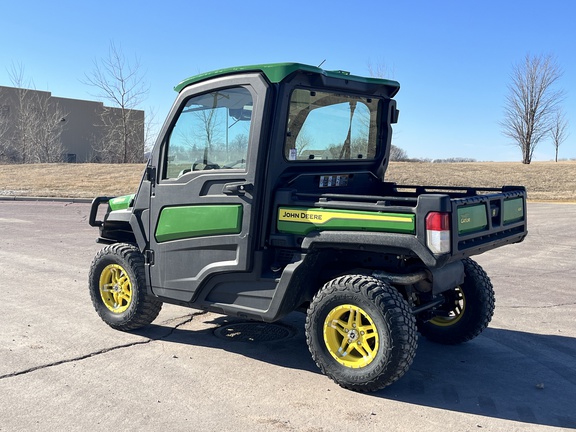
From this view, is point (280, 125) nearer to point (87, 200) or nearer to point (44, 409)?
point (44, 409)

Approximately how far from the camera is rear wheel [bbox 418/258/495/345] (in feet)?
17.9

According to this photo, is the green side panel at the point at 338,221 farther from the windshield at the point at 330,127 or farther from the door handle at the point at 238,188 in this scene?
the windshield at the point at 330,127

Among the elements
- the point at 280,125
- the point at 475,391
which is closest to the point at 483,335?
the point at 475,391

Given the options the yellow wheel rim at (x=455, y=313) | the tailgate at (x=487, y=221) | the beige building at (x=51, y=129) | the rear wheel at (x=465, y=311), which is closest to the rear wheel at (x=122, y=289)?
the rear wheel at (x=465, y=311)

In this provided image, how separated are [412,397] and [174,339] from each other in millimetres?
2339

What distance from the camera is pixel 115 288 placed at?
594 centimetres

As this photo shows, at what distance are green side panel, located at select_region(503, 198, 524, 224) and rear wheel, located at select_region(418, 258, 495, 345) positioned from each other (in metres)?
0.62

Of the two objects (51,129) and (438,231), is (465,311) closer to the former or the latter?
(438,231)

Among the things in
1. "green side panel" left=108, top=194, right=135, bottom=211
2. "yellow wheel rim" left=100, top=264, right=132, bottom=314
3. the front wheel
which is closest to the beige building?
"green side panel" left=108, top=194, right=135, bottom=211

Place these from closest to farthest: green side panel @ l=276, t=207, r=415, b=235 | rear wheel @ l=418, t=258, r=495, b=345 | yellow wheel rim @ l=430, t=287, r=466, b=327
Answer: green side panel @ l=276, t=207, r=415, b=235 < rear wheel @ l=418, t=258, r=495, b=345 < yellow wheel rim @ l=430, t=287, r=466, b=327

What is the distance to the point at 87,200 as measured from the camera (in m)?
22.2

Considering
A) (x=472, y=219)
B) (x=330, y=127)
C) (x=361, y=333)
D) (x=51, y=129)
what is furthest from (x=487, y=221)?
(x=51, y=129)

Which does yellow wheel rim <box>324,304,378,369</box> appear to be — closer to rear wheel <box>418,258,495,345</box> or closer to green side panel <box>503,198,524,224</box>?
rear wheel <box>418,258,495,345</box>

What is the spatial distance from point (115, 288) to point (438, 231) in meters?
3.36
